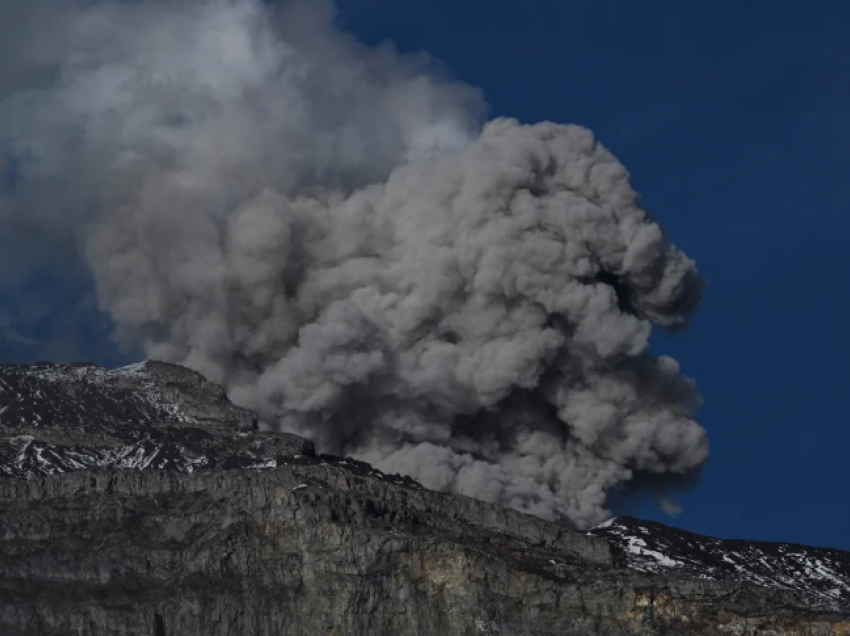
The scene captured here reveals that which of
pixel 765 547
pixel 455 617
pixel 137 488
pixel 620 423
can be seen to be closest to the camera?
pixel 455 617

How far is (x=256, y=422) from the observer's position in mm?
159250

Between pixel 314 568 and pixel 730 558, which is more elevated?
pixel 730 558

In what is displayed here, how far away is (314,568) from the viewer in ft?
434

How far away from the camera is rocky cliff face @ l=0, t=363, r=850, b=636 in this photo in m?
130

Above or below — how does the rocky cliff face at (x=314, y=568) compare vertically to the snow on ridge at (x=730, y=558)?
below

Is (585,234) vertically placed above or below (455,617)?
above

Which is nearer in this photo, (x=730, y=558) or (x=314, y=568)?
(x=314, y=568)

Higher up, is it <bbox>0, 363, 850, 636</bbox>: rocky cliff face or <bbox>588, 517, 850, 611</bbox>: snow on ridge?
<bbox>588, 517, 850, 611</bbox>: snow on ridge

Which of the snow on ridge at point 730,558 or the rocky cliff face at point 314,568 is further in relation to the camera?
the snow on ridge at point 730,558

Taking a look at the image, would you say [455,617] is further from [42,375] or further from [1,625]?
[42,375]

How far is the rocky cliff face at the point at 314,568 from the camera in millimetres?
130500

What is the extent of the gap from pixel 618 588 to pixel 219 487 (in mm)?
17604

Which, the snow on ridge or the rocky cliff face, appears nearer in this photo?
the rocky cliff face

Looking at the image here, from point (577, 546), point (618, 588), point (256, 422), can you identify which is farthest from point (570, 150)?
point (618, 588)
